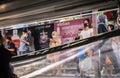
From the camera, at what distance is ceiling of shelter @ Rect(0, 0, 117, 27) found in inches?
99.6

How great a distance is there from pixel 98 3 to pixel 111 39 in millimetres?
424

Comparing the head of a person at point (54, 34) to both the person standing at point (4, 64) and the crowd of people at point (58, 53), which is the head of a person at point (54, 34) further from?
the person standing at point (4, 64)

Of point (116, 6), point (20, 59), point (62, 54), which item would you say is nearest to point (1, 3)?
point (20, 59)

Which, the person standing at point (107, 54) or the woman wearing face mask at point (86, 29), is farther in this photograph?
the woman wearing face mask at point (86, 29)

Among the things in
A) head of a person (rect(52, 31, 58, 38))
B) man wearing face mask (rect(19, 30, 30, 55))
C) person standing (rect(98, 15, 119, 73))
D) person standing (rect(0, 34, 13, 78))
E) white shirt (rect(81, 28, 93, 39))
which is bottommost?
man wearing face mask (rect(19, 30, 30, 55))

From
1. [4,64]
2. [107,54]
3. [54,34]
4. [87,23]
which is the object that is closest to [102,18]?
[87,23]

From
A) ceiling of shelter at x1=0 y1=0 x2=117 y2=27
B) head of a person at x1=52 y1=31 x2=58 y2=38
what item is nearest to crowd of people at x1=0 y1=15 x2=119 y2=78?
head of a person at x1=52 y1=31 x2=58 y2=38

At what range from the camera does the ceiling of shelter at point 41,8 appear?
253 centimetres

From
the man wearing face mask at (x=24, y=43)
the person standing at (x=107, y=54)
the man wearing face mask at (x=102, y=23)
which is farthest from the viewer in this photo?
the man wearing face mask at (x=24, y=43)

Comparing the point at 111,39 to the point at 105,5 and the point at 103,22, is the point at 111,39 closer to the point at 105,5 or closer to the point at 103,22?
the point at 105,5

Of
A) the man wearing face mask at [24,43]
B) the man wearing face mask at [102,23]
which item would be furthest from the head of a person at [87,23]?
the man wearing face mask at [24,43]

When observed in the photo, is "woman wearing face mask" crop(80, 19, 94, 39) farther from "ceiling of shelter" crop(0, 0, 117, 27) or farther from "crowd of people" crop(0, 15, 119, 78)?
"ceiling of shelter" crop(0, 0, 117, 27)

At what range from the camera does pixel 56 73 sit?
234 centimetres

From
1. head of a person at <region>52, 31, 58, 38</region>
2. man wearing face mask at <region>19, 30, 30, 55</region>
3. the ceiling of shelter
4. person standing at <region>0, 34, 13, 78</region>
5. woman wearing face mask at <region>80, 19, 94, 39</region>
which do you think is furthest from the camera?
man wearing face mask at <region>19, 30, 30, 55</region>
